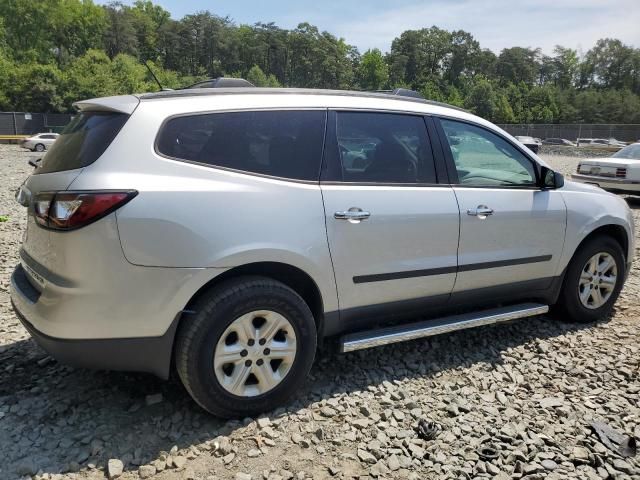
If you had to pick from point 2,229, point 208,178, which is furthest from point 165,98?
point 2,229

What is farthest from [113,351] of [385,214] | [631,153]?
[631,153]

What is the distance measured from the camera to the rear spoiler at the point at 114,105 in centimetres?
277

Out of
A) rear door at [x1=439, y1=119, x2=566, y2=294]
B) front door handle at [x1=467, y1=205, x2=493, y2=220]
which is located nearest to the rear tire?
rear door at [x1=439, y1=119, x2=566, y2=294]

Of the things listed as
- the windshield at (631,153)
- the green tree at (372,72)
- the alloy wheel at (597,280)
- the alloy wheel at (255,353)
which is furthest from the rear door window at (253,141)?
the green tree at (372,72)

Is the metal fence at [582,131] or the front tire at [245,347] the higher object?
the front tire at [245,347]

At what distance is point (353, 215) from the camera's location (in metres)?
3.12

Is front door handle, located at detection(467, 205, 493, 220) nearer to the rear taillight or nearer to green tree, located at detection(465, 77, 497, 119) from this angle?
the rear taillight

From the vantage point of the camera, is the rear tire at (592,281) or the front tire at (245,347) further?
the rear tire at (592,281)

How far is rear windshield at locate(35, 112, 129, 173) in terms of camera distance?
2691 millimetres

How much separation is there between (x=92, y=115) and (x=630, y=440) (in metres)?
3.54

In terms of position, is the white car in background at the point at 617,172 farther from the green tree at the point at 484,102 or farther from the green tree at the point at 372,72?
the green tree at the point at 372,72

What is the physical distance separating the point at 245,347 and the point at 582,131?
61.8 m

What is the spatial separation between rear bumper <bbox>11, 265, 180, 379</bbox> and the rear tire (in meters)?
3.32

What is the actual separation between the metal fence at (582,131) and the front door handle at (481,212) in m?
54.6
